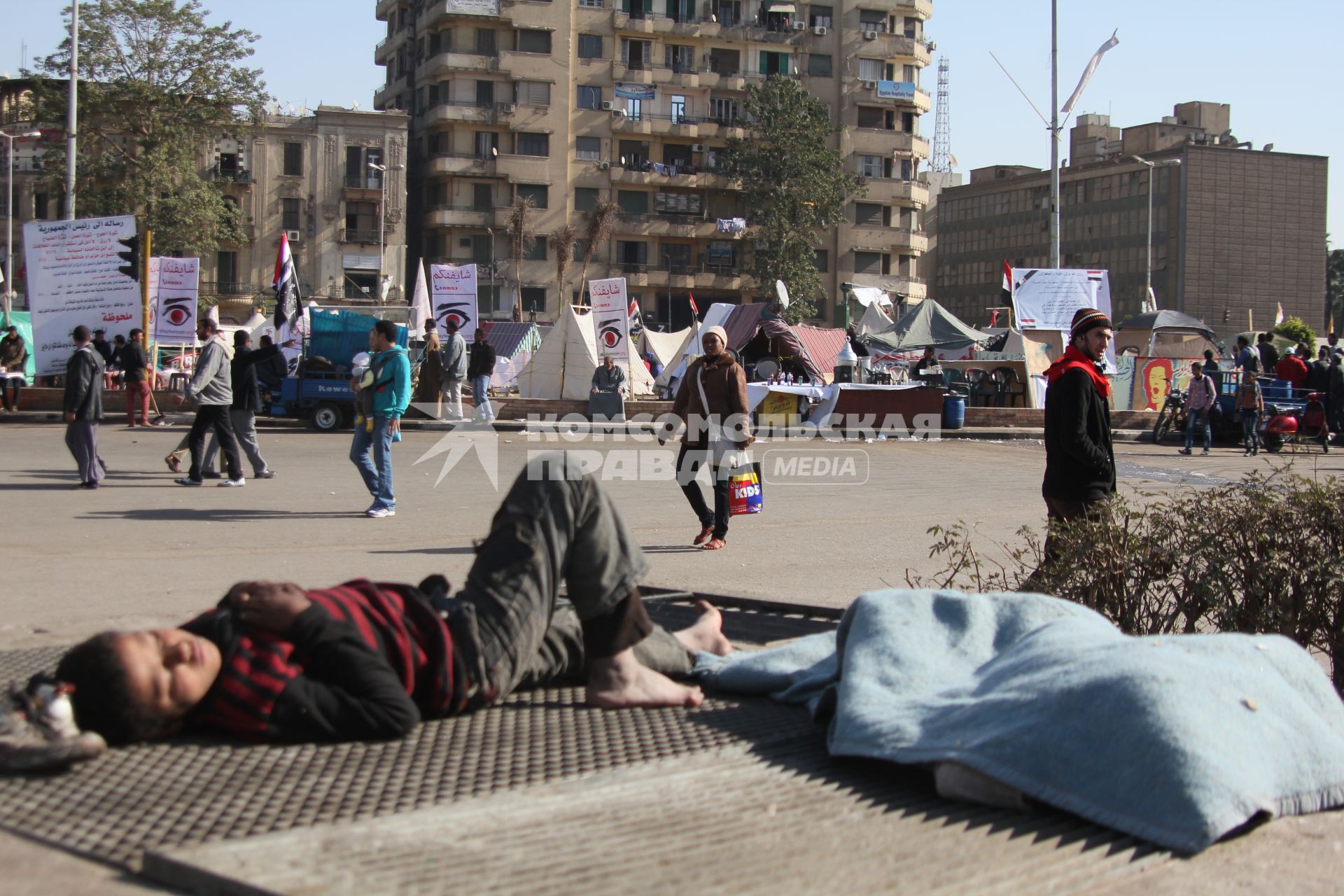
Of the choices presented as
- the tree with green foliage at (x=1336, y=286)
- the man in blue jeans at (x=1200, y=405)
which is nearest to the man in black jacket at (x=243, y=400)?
the man in blue jeans at (x=1200, y=405)

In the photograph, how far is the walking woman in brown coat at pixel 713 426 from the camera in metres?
9.85

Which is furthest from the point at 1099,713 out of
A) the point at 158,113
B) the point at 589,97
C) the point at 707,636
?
the point at 589,97

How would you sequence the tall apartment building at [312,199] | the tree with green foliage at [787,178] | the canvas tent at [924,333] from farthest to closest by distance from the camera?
the tree with green foliage at [787,178], the tall apartment building at [312,199], the canvas tent at [924,333]

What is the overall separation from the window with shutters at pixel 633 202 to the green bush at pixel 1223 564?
7054 cm

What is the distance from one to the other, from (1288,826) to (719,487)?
674 cm

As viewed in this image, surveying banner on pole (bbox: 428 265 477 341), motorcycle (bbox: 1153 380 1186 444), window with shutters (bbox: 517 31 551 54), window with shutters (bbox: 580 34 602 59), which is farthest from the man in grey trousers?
window with shutters (bbox: 580 34 602 59)

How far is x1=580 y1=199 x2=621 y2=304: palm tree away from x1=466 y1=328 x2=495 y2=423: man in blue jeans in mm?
42841

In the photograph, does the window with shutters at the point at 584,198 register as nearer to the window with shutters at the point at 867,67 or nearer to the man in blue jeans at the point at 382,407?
the window with shutters at the point at 867,67

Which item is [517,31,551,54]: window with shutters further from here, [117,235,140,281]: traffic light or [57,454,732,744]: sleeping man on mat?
[57,454,732,744]: sleeping man on mat

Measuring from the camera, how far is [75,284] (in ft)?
72.3

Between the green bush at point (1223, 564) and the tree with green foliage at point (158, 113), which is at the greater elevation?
the tree with green foliage at point (158, 113)

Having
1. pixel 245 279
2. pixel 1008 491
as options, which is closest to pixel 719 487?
pixel 1008 491

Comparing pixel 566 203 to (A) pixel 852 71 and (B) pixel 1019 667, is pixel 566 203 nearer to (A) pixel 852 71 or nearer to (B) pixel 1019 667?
(A) pixel 852 71

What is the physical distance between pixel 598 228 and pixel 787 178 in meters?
11.7
